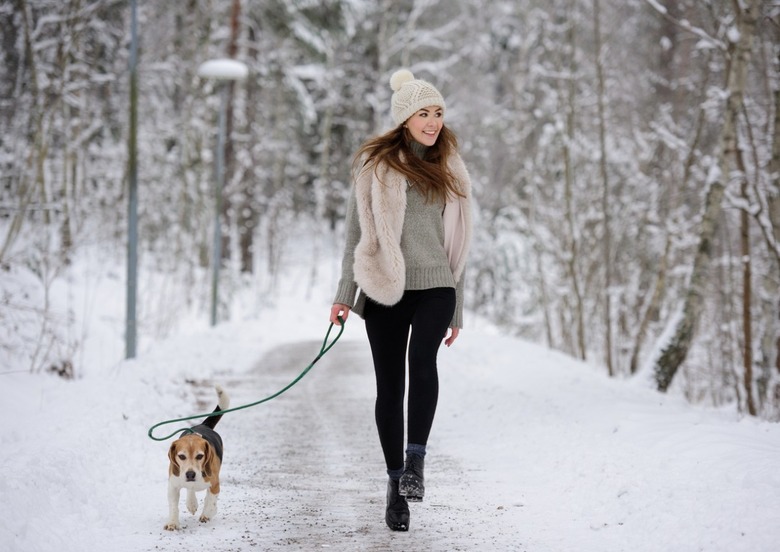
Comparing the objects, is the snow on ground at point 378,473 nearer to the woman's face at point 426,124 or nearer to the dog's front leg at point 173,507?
A: the dog's front leg at point 173,507

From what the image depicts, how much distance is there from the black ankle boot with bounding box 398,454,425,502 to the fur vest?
2.57 ft

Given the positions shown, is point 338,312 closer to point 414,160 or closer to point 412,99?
point 414,160

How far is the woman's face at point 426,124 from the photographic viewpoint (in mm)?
3941

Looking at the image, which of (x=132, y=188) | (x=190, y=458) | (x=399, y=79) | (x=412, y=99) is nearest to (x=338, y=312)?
(x=190, y=458)

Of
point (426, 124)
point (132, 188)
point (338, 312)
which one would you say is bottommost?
point (338, 312)

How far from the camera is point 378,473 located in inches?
198

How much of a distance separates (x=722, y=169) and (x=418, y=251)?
226 inches

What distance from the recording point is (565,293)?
60.7ft

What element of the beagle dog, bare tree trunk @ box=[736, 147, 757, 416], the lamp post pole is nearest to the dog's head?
the beagle dog

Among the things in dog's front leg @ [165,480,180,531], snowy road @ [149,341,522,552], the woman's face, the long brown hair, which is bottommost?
snowy road @ [149,341,522,552]

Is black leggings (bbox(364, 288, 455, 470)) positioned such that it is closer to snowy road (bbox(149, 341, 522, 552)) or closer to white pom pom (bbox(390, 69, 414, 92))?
snowy road (bbox(149, 341, 522, 552))

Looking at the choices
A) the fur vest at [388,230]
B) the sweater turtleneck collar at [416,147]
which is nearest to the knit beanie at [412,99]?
the sweater turtleneck collar at [416,147]

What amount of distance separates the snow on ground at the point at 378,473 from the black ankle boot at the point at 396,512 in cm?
5

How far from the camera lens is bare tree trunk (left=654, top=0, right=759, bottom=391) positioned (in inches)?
324
